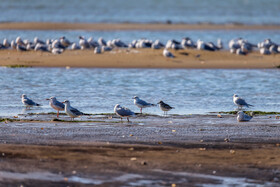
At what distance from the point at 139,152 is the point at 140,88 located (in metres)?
10.8

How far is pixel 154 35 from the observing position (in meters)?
49.1

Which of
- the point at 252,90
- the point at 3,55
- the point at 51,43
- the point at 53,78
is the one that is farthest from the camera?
the point at 51,43

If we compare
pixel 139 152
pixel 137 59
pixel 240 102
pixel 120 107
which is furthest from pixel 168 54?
pixel 139 152

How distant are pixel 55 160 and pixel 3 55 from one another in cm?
2139

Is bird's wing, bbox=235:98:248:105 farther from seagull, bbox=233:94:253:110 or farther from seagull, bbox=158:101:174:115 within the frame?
seagull, bbox=158:101:174:115

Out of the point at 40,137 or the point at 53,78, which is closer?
the point at 40,137

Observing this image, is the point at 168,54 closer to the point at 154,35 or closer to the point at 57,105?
the point at 57,105

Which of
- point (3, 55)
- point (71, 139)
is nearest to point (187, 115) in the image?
point (71, 139)

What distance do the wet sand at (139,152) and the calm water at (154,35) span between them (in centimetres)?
2870

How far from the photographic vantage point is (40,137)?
1374cm

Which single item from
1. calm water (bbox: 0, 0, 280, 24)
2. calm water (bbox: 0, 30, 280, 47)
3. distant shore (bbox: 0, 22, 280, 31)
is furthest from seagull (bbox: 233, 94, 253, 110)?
calm water (bbox: 0, 0, 280, 24)

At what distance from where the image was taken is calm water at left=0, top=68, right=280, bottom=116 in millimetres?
19516

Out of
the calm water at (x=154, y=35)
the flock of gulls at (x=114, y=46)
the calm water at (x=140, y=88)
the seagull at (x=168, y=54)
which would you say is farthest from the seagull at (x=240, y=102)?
the calm water at (x=154, y=35)

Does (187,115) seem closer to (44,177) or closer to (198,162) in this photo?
A: (198,162)
